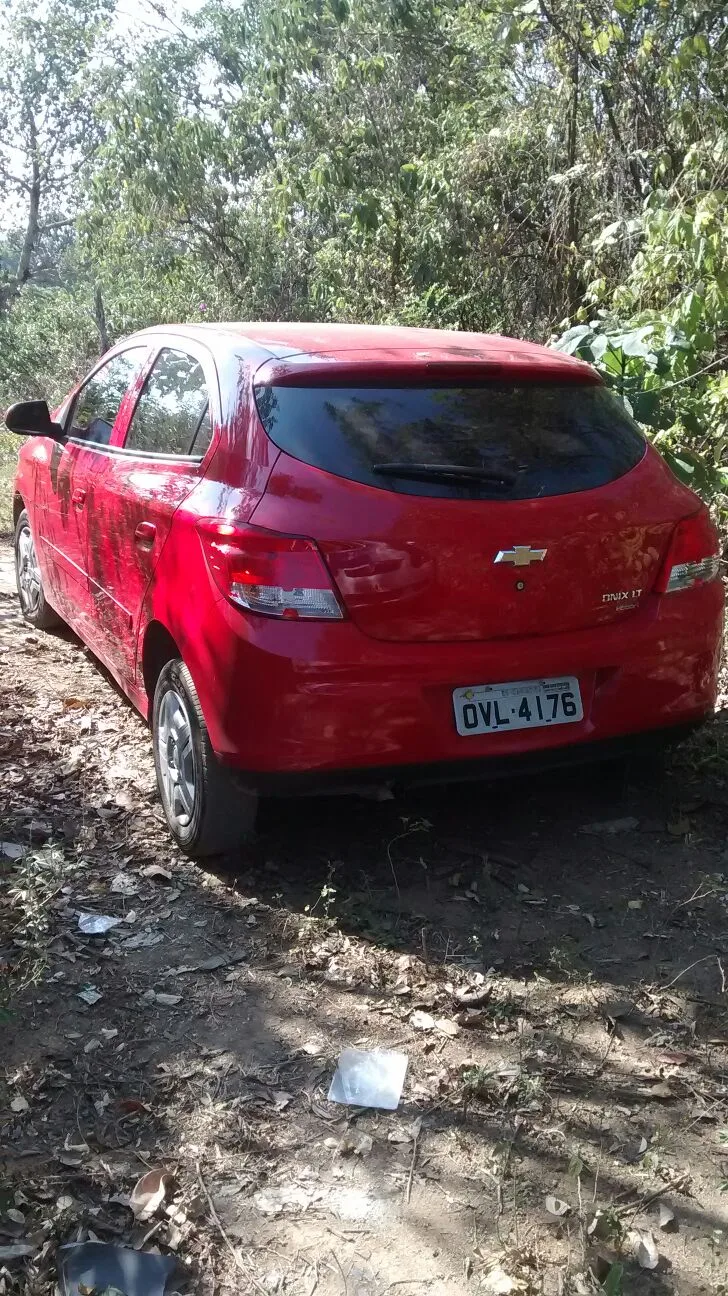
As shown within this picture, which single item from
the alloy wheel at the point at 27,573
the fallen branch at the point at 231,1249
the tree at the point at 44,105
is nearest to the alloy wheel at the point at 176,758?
the fallen branch at the point at 231,1249

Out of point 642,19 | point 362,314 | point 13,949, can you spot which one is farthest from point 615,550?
point 362,314

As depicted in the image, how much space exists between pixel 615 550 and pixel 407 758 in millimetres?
911

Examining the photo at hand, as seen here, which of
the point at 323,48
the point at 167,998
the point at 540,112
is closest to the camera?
the point at 167,998

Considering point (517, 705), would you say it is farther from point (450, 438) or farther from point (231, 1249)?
point (231, 1249)

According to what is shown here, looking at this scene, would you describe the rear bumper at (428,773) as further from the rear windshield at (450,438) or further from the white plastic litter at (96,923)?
the rear windshield at (450,438)

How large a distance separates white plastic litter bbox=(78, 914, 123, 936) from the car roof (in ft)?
5.79

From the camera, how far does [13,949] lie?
3152 mm

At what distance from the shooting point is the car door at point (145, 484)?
12.1 feet

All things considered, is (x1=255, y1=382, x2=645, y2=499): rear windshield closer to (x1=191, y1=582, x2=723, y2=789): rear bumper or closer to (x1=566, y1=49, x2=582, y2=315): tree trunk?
(x1=191, y1=582, x2=723, y2=789): rear bumper

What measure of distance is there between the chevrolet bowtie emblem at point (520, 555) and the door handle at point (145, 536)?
126cm

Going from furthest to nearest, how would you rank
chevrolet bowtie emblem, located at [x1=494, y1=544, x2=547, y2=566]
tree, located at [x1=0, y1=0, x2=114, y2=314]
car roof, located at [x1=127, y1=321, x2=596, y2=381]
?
tree, located at [x1=0, y1=0, x2=114, y2=314] → car roof, located at [x1=127, y1=321, x2=596, y2=381] → chevrolet bowtie emblem, located at [x1=494, y1=544, x2=547, y2=566]

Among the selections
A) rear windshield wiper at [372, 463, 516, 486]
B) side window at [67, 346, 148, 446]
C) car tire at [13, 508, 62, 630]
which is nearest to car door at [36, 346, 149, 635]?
side window at [67, 346, 148, 446]

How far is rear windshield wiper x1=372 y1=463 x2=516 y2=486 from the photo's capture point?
3188 mm

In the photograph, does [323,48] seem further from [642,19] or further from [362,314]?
[642,19]
